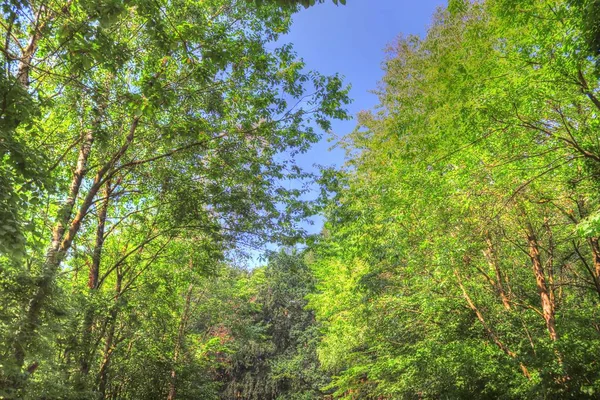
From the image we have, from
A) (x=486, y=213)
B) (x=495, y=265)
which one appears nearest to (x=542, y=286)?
(x=495, y=265)

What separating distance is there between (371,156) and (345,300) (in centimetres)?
511

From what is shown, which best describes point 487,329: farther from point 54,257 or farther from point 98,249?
point 98,249

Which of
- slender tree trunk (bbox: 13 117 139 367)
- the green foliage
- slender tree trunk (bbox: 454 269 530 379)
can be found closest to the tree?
slender tree trunk (bbox: 13 117 139 367)

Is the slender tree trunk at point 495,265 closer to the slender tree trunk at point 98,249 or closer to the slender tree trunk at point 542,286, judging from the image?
the slender tree trunk at point 542,286

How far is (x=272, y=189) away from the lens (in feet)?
23.5

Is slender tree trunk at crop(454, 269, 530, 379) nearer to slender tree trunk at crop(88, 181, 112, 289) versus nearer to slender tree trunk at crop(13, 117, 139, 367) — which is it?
slender tree trunk at crop(13, 117, 139, 367)

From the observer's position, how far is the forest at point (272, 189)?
3.64 m

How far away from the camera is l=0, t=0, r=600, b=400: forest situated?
3.64 meters

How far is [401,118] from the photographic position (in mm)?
8023

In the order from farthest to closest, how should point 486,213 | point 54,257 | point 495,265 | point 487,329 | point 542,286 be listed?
point 495,265 < point 487,329 < point 542,286 < point 486,213 < point 54,257

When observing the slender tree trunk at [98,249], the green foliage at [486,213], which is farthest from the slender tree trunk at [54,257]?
the green foliage at [486,213]

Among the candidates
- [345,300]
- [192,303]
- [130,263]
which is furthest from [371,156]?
[192,303]

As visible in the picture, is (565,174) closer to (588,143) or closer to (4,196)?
(588,143)

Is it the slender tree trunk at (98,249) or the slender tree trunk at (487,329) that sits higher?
the slender tree trunk at (98,249)
